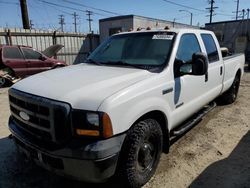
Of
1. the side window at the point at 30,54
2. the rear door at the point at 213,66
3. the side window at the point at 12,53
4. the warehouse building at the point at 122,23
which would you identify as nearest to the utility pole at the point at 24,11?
the warehouse building at the point at 122,23

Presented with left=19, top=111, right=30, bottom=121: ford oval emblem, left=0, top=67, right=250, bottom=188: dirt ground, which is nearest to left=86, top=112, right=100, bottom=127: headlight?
left=19, top=111, right=30, bottom=121: ford oval emblem

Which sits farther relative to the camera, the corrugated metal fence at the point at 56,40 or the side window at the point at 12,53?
the corrugated metal fence at the point at 56,40

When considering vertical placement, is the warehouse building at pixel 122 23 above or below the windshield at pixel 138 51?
above

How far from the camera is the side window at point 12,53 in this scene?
34.3 ft

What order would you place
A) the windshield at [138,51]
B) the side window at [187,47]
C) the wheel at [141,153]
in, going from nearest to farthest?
the wheel at [141,153], the windshield at [138,51], the side window at [187,47]

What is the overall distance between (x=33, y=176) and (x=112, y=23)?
17.8 m

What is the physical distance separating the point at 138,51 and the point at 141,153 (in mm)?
1568

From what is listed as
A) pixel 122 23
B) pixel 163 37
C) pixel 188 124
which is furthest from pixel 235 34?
pixel 163 37

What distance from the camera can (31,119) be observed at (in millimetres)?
2697

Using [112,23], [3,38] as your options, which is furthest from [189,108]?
[112,23]

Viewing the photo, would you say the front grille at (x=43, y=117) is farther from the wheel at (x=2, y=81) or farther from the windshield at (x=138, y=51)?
the wheel at (x=2, y=81)

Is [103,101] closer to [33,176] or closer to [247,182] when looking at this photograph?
[33,176]

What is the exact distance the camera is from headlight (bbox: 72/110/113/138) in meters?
2.34

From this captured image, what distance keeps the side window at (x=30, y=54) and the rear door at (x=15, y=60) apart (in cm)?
23
